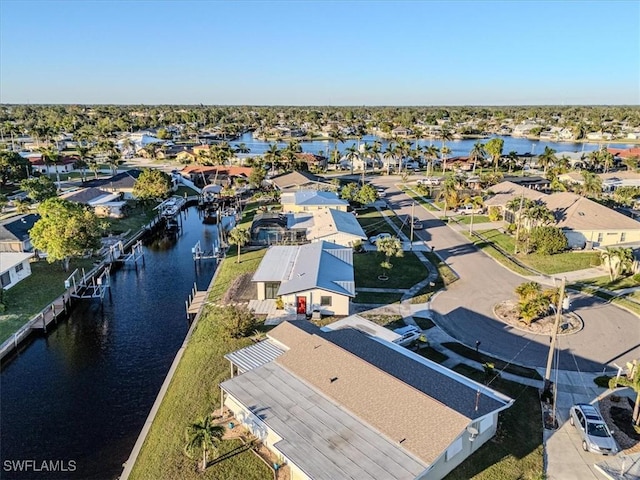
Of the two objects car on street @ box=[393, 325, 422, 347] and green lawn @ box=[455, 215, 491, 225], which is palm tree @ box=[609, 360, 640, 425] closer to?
car on street @ box=[393, 325, 422, 347]

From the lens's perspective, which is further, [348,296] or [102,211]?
[102,211]

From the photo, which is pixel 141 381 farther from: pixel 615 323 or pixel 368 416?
pixel 615 323

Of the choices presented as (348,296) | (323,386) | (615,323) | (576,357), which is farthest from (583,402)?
(348,296)

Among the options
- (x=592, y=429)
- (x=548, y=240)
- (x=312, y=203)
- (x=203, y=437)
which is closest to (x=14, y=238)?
(x=312, y=203)

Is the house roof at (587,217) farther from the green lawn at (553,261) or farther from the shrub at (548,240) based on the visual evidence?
the shrub at (548,240)

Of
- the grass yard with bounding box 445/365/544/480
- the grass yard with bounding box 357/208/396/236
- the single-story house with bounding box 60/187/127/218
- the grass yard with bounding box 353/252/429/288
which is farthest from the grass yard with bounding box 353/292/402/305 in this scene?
the single-story house with bounding box 60/187/127/218

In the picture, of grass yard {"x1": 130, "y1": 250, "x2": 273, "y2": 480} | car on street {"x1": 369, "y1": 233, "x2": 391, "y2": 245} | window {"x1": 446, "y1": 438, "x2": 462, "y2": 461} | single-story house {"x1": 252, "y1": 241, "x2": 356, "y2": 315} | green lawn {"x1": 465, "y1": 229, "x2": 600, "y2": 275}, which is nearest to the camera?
window {"x1": 446, "y1": 438, "x2": 462, "y2": 461}
